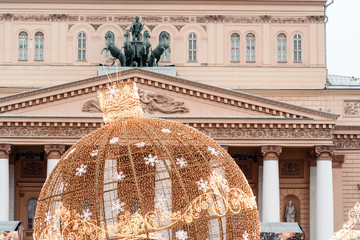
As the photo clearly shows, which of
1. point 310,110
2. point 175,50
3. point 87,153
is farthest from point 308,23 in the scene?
point 87,153

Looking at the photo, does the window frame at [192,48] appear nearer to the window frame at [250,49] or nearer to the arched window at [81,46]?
the window frame at [250,49]

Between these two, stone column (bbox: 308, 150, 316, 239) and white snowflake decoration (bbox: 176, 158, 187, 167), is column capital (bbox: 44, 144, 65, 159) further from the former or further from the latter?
white snowflake decoration (bbox: 176, 158, 187, 167)

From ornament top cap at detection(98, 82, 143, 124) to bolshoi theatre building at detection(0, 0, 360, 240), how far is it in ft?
90.7

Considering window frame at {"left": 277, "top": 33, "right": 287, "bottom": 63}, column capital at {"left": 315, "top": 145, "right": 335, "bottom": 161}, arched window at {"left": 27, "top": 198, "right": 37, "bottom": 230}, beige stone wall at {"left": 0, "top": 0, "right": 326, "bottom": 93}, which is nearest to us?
column capital at {"left": 315, "top": 145, "right": 335, "bottom": 161}

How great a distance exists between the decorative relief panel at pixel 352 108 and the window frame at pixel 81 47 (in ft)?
46.2

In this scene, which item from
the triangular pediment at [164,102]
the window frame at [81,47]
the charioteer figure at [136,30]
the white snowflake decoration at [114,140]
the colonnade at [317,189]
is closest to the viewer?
the white snowflake decoration at [114,140]

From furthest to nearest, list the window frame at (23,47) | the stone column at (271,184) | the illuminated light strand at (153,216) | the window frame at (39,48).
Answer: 1. the window frame at (39,48)
2. the window frame at (23,47)
3. the stone column at (271,184)
4. the illuminated light strand at (153,216)

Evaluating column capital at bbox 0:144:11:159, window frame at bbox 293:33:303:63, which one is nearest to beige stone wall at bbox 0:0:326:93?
window frame at bbox 293:33:303:63

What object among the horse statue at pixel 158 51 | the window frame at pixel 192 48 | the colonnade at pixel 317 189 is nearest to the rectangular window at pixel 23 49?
the horse statue at pixel 158 51

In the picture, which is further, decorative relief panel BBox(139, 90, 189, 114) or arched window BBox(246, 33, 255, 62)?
arched window BBox(246, 33, 255, 62)

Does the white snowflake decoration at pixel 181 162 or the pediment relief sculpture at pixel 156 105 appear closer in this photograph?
the white snowflake decoration at pixel 181 162

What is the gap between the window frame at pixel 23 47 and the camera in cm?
4712

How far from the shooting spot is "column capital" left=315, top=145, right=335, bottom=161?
39.1 metres

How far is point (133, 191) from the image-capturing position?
948 cm
